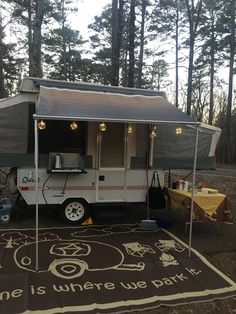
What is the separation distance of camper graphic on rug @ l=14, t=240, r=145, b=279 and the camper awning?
6.77 feet

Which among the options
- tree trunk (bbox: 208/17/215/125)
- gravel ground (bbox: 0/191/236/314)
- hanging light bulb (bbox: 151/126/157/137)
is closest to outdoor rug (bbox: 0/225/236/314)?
gravel ground (bbox: 0/191/236/314)

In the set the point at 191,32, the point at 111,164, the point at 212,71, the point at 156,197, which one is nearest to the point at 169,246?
the point at 156,197

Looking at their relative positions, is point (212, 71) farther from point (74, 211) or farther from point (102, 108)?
point (102, 108)

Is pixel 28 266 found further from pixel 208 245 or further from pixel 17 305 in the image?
pixel 208 245

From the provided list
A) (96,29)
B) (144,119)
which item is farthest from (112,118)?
(96,29)

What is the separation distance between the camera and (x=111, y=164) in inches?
300

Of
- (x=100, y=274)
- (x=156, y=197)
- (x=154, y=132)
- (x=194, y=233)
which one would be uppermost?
(x=154, y=132)

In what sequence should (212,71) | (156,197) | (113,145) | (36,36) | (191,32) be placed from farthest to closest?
(212,71) → (191,32) → (36,36) → (113,145) → (156,197)

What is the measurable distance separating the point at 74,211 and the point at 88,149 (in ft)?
4.25

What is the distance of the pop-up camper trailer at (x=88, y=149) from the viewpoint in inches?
269

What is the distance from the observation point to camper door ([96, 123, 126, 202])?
7.45 m

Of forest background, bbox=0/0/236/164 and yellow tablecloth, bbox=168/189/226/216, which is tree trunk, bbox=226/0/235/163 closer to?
forest background, bbox=0/0/236/164

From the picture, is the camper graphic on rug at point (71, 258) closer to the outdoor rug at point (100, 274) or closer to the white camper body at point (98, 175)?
the outdoor rug at point (100, 274)

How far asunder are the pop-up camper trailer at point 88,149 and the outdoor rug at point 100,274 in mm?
966
